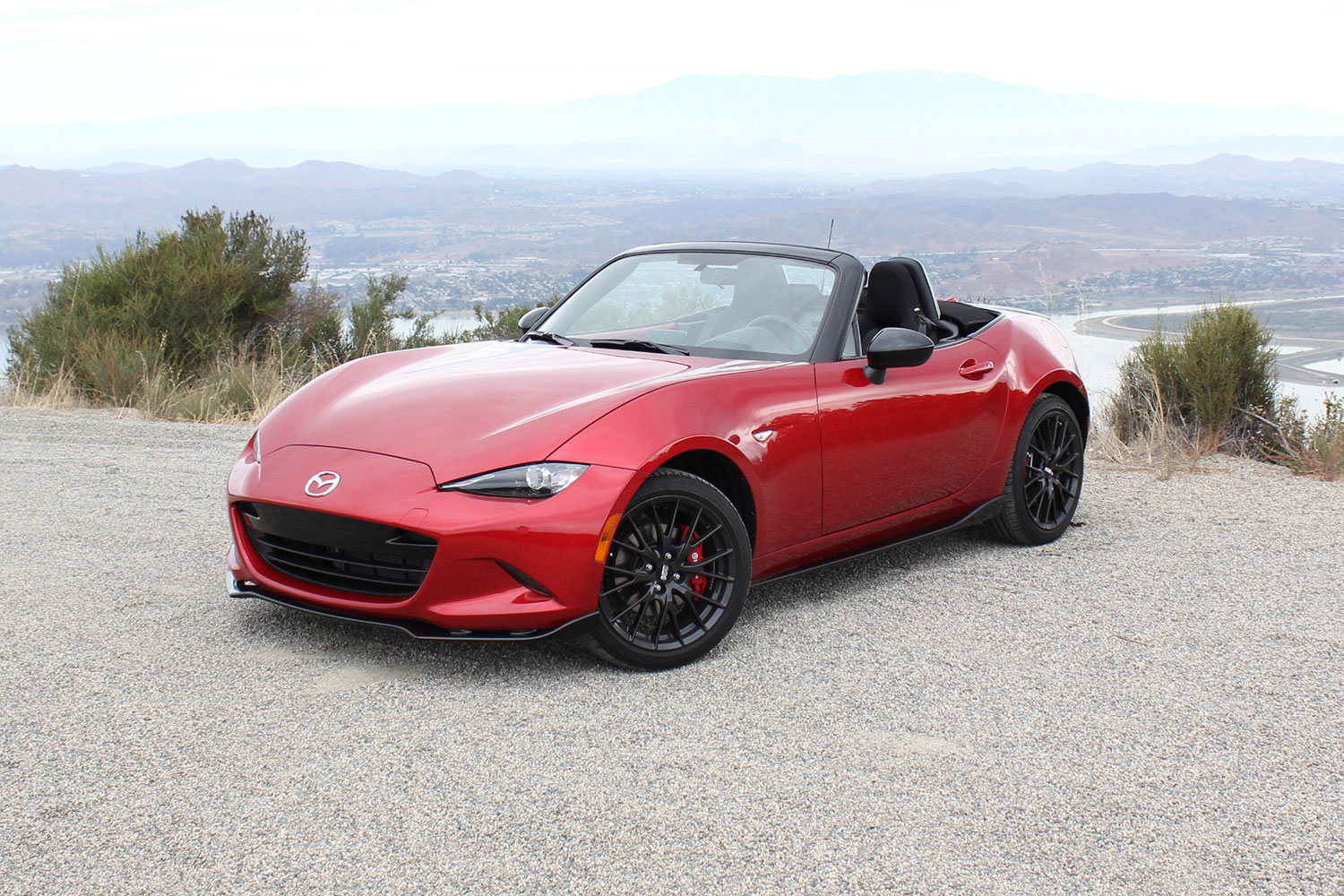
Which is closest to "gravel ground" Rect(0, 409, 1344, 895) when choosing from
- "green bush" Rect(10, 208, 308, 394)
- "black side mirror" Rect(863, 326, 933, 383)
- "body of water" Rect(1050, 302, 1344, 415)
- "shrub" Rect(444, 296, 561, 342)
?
"black side mirror" Rect(863, 326, 933, 383)

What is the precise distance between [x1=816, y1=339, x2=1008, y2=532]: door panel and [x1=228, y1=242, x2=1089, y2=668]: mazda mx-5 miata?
1cm

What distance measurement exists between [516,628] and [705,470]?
95 centimetres

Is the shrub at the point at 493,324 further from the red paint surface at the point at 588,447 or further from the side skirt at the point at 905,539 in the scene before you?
the red paint surface at the point at 588,447

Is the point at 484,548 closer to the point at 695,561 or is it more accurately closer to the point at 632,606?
the point at 632,606

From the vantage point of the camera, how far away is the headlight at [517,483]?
362cm

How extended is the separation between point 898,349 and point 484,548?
1871mm

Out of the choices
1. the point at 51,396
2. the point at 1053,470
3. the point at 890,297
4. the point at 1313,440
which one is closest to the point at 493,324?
the point at 51,396

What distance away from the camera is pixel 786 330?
473 centimetres

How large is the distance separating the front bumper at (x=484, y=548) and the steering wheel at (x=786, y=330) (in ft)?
4.01

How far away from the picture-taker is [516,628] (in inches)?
145

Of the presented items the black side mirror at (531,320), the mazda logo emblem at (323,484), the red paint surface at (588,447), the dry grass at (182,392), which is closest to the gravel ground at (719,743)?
the red paint surface at (588,447)

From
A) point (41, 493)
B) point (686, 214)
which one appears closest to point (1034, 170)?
point (686, 214)

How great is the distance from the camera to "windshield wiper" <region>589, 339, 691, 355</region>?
469 centimetres

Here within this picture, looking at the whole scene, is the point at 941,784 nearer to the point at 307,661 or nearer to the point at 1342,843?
the point at 1342,843
